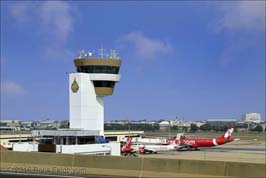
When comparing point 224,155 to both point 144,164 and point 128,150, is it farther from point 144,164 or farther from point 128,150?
point 144,164

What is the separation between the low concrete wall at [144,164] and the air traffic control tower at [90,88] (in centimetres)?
3391

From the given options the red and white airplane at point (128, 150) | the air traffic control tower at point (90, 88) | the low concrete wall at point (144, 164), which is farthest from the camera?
the red and white airplane at point (128, 150)

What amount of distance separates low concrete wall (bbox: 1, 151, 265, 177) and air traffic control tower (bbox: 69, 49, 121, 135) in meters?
33.9

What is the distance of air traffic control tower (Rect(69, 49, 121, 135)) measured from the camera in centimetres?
6088

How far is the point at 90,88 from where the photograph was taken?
2440 inches

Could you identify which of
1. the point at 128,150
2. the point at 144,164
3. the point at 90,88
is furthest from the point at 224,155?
the point at 144,164

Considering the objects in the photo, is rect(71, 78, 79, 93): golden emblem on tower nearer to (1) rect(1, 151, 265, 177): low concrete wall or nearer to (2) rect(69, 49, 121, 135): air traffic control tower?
(2) rect(69, 49, 121, 135): air traffic control tower

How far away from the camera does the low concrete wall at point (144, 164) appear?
1858 cm

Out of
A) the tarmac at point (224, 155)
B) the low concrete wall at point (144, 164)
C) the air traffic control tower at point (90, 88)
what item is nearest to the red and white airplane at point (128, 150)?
the tarmac at point (224, 155)

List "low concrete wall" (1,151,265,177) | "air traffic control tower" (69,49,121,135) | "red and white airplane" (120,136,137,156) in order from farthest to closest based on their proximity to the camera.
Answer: "red and white airplane" (120,136,137,156) → "air traffic control tower" (69,49,121,135) → "low concrete wall" (1,151,265,177)

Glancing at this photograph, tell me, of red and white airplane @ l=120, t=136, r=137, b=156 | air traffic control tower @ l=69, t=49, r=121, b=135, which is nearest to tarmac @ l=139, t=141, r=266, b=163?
red and white airplane @ l=120, t=136, r=137, b=156

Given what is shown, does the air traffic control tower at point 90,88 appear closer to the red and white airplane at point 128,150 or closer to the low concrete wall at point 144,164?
the red and white airplane at point 128,150

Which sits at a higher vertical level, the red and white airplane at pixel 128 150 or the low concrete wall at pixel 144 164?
the low concrete wall at pixel 144 164

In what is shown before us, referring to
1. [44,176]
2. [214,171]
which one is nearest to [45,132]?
[44,176]
